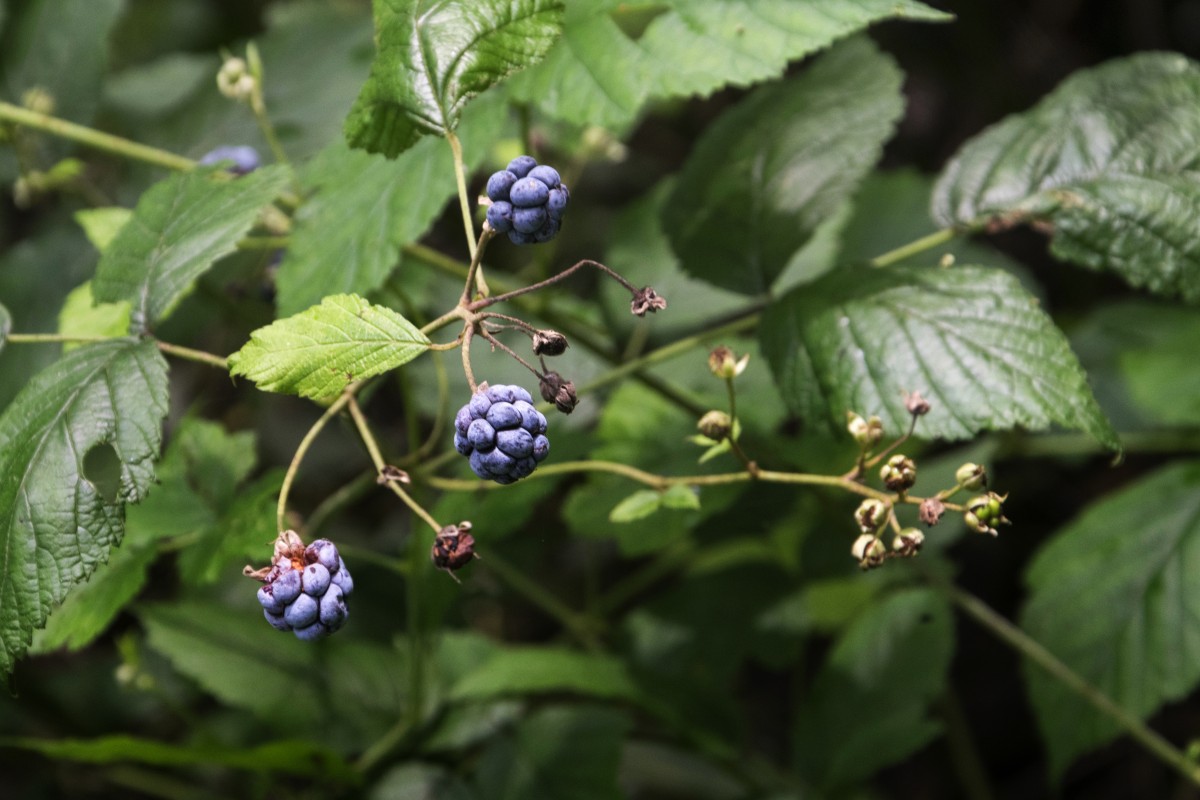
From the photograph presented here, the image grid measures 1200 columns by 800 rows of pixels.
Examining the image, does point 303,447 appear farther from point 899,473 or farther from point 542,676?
point 542,676

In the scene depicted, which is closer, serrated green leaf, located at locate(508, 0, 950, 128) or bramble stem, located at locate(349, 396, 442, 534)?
bramble stem, located at locate(349, 396, 442, 534)

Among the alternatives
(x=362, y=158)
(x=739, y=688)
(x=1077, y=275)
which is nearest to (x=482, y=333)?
(x=362, y=158)

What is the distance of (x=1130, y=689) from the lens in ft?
5.10

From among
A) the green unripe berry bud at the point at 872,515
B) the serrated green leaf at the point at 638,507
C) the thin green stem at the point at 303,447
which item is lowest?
the serrated green leaf at the point at 638,507

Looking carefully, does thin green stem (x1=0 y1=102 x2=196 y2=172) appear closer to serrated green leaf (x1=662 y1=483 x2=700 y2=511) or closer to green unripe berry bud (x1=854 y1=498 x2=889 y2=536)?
serrated green leaf (x1=662 y1=483 x2=700 y2=511)

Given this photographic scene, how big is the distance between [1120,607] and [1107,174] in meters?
0.68

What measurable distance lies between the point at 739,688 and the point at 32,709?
1.51 metres

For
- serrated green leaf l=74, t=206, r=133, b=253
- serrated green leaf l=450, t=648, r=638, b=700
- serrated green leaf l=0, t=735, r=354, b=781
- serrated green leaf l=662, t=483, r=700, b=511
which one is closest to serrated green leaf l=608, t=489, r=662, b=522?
serrated green leaf l=662, t=483, r=700, b=511

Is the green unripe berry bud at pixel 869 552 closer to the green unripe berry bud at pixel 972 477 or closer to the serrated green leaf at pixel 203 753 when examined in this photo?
the green unripe berry bud at pixel 972 477

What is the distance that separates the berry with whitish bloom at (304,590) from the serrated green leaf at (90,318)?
1.43 ft

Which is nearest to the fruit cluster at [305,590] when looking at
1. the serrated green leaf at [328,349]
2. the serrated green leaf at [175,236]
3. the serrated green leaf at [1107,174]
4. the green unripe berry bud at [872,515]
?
the serrated green leaf at [328,349]

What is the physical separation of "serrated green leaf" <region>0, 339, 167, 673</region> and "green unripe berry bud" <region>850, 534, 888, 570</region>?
2.06ft

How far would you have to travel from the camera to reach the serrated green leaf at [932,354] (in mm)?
1068

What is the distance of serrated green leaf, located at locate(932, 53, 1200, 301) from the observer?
4.05 ft
